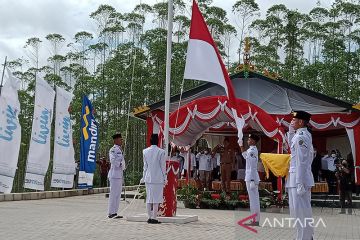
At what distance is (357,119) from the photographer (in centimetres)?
1747

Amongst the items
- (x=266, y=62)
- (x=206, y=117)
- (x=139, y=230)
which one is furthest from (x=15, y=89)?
(x=266, y=62)

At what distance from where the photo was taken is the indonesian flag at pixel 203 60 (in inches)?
417

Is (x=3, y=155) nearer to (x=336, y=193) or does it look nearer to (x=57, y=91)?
(x=57, y=91)

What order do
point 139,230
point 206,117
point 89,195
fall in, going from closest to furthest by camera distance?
point 139,230, point 206,117, point 89,195

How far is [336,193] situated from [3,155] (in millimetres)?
11500

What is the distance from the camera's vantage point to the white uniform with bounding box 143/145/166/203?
1038 cm

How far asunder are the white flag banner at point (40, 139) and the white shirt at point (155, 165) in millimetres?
7092

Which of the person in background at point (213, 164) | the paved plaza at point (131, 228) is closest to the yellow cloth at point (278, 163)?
the paved plaza at point (131, 228)

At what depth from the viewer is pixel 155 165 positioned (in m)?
10.5

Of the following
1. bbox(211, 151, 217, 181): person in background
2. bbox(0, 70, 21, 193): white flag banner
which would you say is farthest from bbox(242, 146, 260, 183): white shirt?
bbox(211, 151, 217, 181): person in background

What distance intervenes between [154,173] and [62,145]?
833 centimetres

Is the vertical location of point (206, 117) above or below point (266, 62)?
below

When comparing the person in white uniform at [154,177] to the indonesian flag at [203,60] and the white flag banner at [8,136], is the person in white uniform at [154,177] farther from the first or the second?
the white flag banner at [8,136]

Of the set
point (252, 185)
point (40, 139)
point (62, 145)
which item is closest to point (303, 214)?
point (252, 185)
